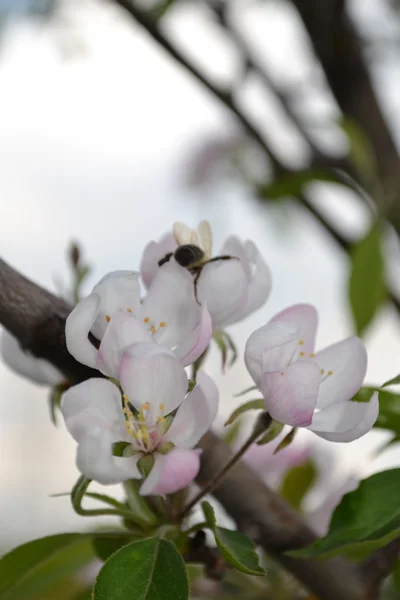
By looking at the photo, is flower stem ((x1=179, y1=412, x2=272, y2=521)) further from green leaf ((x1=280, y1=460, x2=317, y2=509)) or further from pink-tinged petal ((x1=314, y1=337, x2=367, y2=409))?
green leaf ((x1=280, y1=460, x2=317, y2=509))

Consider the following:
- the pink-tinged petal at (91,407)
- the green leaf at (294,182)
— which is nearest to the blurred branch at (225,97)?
the green leaf at (294,182)

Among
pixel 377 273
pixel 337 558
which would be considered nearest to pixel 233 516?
pixel 337 558

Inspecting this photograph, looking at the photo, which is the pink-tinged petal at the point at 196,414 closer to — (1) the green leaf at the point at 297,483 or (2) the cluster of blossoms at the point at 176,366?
(2) the cluster of blossoms at the point at 176,366

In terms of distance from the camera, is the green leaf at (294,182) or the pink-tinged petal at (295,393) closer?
the pink-tinged petal at (295,393)

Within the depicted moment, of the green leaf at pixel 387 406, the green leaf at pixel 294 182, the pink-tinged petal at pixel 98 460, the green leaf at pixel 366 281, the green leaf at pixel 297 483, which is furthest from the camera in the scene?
the green leaf at pixel 294 182

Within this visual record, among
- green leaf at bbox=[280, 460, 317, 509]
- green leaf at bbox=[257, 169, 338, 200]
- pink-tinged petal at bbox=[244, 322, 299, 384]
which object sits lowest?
green leaf at bbox=[280, 460, 317, 509]

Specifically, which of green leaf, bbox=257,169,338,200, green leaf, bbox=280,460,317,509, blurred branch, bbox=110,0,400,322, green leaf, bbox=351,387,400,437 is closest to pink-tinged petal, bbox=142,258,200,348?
green leaf, bbox=351,387,400,437
